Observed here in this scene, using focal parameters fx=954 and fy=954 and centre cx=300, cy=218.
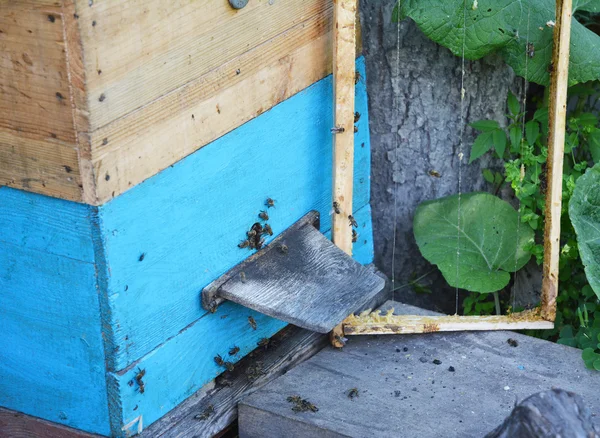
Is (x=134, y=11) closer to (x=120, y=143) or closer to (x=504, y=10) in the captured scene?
(x=120, y=143)

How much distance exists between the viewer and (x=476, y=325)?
10.3 feet

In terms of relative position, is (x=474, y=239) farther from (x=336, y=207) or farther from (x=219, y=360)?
(x=219, y=360)

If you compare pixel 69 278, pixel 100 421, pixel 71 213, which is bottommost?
pixel 100 421

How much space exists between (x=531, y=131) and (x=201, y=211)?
1445 millimetres

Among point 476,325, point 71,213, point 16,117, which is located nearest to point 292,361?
point 476,325

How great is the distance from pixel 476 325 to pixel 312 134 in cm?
86

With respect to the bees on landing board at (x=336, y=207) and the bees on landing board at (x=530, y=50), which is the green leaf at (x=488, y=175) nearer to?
the bees on landing board at (x=530, y=50)

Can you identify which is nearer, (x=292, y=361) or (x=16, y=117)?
(x=16, y=117)

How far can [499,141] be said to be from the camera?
134 inches

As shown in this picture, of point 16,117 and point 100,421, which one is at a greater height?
point 16,117

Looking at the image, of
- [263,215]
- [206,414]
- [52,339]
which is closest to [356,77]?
[263,215]

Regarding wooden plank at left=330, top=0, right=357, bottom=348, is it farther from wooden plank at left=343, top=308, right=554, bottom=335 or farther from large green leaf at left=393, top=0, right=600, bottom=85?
large green leaf at left=393, top=0, right=600, bottom=85

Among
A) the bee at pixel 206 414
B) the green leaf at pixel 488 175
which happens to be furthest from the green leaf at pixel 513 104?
the bee at pixel 206 414

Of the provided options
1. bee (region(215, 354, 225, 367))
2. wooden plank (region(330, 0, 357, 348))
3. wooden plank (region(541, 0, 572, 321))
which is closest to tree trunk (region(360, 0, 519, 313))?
wooden plank (region(541, 0, 572, 321))
